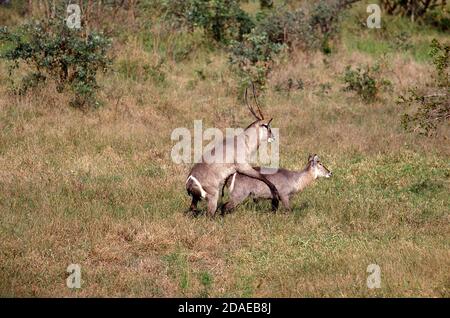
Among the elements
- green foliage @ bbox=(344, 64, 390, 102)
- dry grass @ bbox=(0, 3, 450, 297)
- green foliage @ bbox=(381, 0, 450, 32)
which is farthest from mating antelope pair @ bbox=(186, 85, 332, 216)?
green foliage @ bbox=(381, 0, 450, 32)

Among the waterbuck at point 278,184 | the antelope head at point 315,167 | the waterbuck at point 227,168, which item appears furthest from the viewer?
the antelope head at point 315,167

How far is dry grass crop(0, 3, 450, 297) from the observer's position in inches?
253

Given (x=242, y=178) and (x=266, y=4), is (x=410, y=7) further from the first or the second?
(x=242, y=178)

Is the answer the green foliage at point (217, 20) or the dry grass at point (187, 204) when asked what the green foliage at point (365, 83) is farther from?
the green foliage at point (217, 20)

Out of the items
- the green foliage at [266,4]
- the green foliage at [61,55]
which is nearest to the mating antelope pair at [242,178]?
the green foliage at [61,55]

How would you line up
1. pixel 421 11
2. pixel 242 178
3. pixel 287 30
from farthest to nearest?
pixel 421 11, pixel 287 30, pixel 242 178

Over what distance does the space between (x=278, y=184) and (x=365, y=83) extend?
6.18 metres

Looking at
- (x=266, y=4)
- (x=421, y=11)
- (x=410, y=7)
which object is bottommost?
(x=266, y=4)

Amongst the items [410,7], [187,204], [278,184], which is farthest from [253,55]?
[410,7]

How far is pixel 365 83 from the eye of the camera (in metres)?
14.2

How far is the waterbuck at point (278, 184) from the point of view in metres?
8.41
